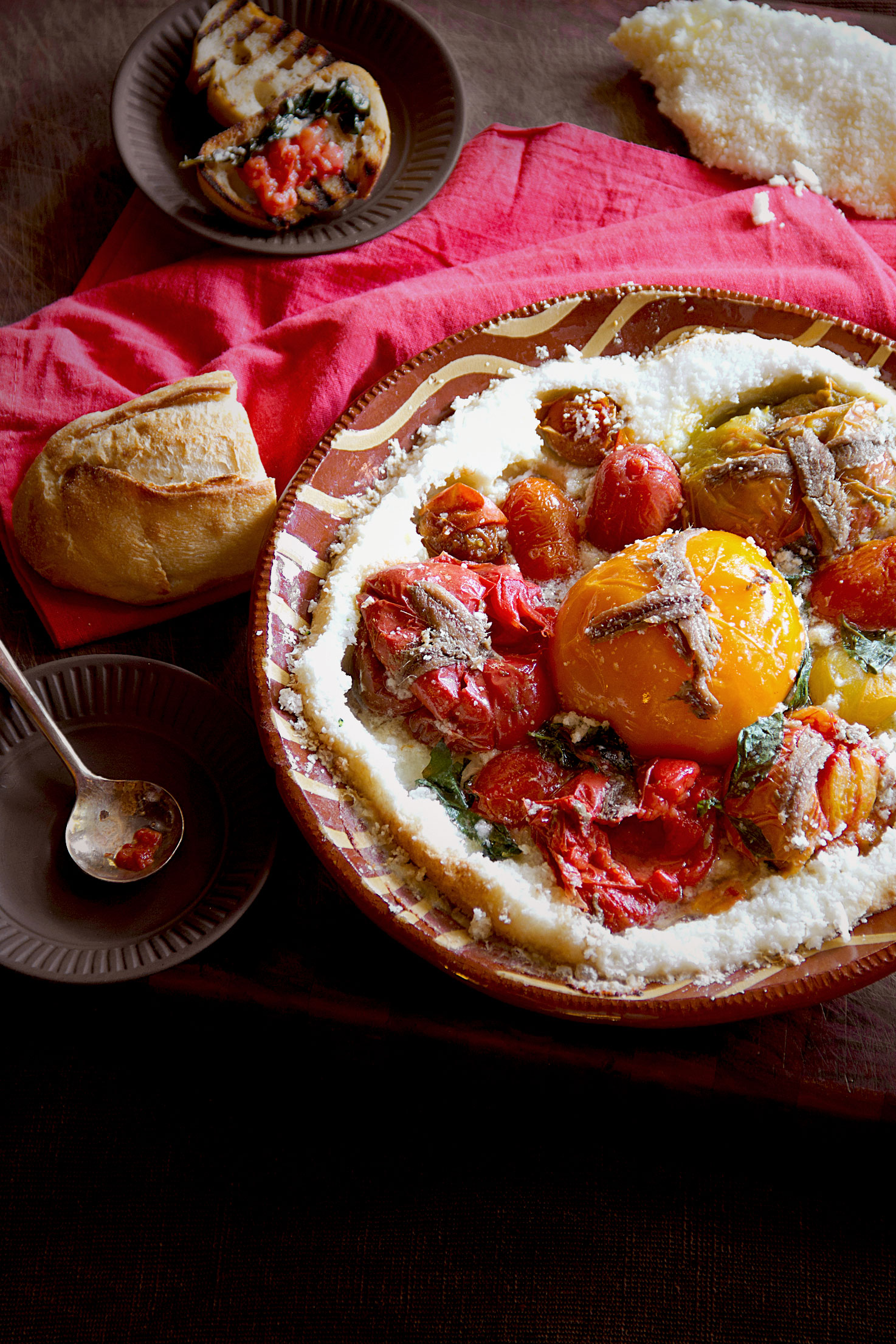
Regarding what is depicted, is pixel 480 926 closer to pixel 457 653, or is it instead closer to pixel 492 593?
pixel 457 653

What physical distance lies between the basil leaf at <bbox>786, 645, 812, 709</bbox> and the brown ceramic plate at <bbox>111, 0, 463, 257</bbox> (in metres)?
1.75

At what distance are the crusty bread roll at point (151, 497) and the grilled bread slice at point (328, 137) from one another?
0.63 metres

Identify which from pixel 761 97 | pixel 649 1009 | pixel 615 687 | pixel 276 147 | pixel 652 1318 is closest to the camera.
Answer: pixel 649 1009

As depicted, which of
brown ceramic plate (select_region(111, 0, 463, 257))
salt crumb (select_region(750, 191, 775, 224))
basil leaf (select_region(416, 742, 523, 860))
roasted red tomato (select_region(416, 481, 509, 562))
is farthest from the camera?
salt crumb (select_region(750, 191, 775, 224))

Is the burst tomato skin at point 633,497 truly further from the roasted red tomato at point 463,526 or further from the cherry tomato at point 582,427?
the roasted red tomato at point 463,526

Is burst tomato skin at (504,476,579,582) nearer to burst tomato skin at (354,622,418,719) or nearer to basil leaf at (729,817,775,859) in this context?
burst tomato skin at (354,622,418,719)

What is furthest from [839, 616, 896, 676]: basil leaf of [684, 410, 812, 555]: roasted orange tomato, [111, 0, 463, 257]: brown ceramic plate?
[111, 0, 463, 257]: brown ceramic plate

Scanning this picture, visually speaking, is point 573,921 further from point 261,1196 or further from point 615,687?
point 261,1196

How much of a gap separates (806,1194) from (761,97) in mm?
3138

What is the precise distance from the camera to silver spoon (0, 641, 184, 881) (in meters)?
2.27

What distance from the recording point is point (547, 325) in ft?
8.36

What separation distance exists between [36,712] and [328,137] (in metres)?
1.85

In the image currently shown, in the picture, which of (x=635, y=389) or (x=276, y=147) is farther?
(x=276, y=147)

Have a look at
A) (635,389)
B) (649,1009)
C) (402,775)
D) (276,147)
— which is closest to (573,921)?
(649,1009)
